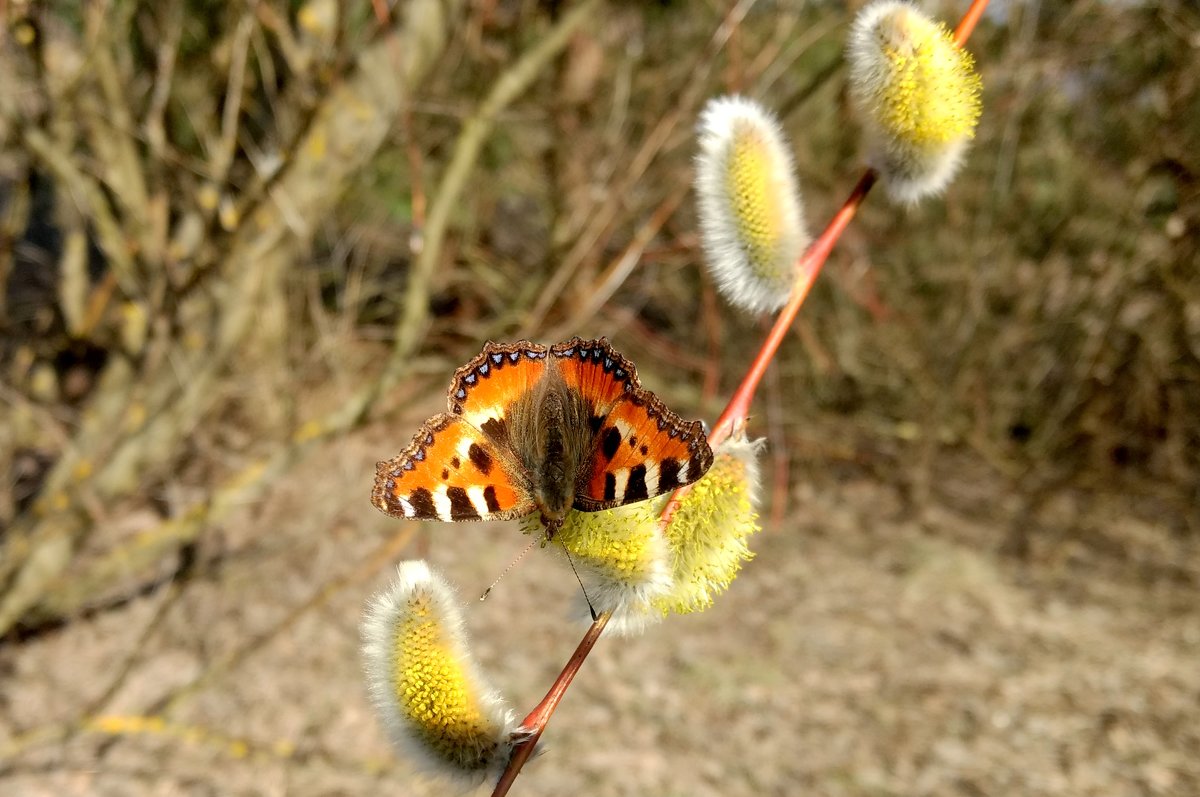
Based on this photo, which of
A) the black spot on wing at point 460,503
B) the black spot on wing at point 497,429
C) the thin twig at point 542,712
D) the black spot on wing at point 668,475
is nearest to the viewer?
the thin twig at point 542,712

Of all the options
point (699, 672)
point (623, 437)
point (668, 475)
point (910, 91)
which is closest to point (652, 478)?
point (668, 475)

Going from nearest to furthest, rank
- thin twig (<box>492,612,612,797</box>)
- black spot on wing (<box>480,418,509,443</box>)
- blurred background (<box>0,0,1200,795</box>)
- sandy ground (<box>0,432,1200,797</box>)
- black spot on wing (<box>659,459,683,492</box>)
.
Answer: thin twig (<box>492,612,612,797</box>) → black spot on wing (<box>659,459,683,492</box>) → black spot on wing (<box>480,418,509,443</box>) → blurred background (<box>0,0,1200,795</box>) → sandy ground (<box>0,432,1200,797</box>)

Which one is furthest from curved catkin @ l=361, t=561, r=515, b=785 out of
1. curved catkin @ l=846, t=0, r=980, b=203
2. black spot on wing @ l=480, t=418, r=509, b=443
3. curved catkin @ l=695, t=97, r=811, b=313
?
curved catkin @ l=846, t=0, r=980, b=203

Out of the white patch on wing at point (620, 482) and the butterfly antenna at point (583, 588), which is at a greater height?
the white patch on wing at point (620, 482)

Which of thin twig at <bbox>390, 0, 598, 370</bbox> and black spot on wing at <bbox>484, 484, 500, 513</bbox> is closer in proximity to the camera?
black spot on wing at <bbox>484, 484, 500, 513</bbox>

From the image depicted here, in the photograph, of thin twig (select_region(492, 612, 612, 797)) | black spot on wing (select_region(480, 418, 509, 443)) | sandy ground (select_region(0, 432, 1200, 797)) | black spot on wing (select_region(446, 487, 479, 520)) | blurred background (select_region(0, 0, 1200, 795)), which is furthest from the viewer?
sandy ground (select_region(0, 432, 1200, 797))

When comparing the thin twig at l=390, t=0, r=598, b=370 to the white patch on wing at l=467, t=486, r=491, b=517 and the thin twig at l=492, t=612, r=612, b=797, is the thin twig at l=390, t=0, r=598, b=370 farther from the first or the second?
the thin twig at l=492, t=612, r=612, b=797

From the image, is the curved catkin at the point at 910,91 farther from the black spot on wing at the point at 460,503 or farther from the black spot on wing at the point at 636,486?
the black spot on wing at the point at 460,503

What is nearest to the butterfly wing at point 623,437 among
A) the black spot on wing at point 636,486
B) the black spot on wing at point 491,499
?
the black spot on wing at point 636,486
